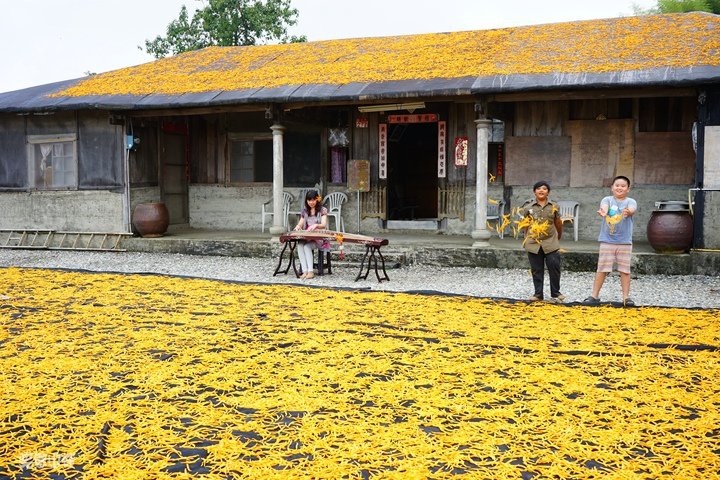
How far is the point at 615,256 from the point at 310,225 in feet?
13.3

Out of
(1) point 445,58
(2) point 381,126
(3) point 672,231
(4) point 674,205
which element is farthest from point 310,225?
(4) point 674,205

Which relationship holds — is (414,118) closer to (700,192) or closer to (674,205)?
(674,205)

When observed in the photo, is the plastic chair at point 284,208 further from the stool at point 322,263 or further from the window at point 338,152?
the stool at point 322,263

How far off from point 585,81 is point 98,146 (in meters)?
8.53

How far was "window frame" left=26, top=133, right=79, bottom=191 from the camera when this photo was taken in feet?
40.4

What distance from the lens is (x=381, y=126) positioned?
12.1 meters

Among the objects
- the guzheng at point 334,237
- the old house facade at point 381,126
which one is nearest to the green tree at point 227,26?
the old house facade at point 381,126

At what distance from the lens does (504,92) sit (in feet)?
29.6

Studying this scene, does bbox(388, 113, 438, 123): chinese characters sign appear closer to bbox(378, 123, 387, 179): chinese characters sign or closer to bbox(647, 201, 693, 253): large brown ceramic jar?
bbox(378, 123, 387, 179): chinese characters sign

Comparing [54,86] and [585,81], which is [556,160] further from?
[54,86]

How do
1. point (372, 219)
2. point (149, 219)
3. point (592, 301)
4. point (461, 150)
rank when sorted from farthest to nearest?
point (372, 219) < point (149, 219) < point (461, 150) < point (592, 301)

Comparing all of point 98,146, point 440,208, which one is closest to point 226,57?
point 98,146

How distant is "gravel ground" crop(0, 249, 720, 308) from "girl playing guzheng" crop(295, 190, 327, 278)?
23 cm

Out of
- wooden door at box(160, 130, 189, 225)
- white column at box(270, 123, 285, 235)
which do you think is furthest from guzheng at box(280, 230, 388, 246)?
wooden door at box(160, 130, 189, 225)
